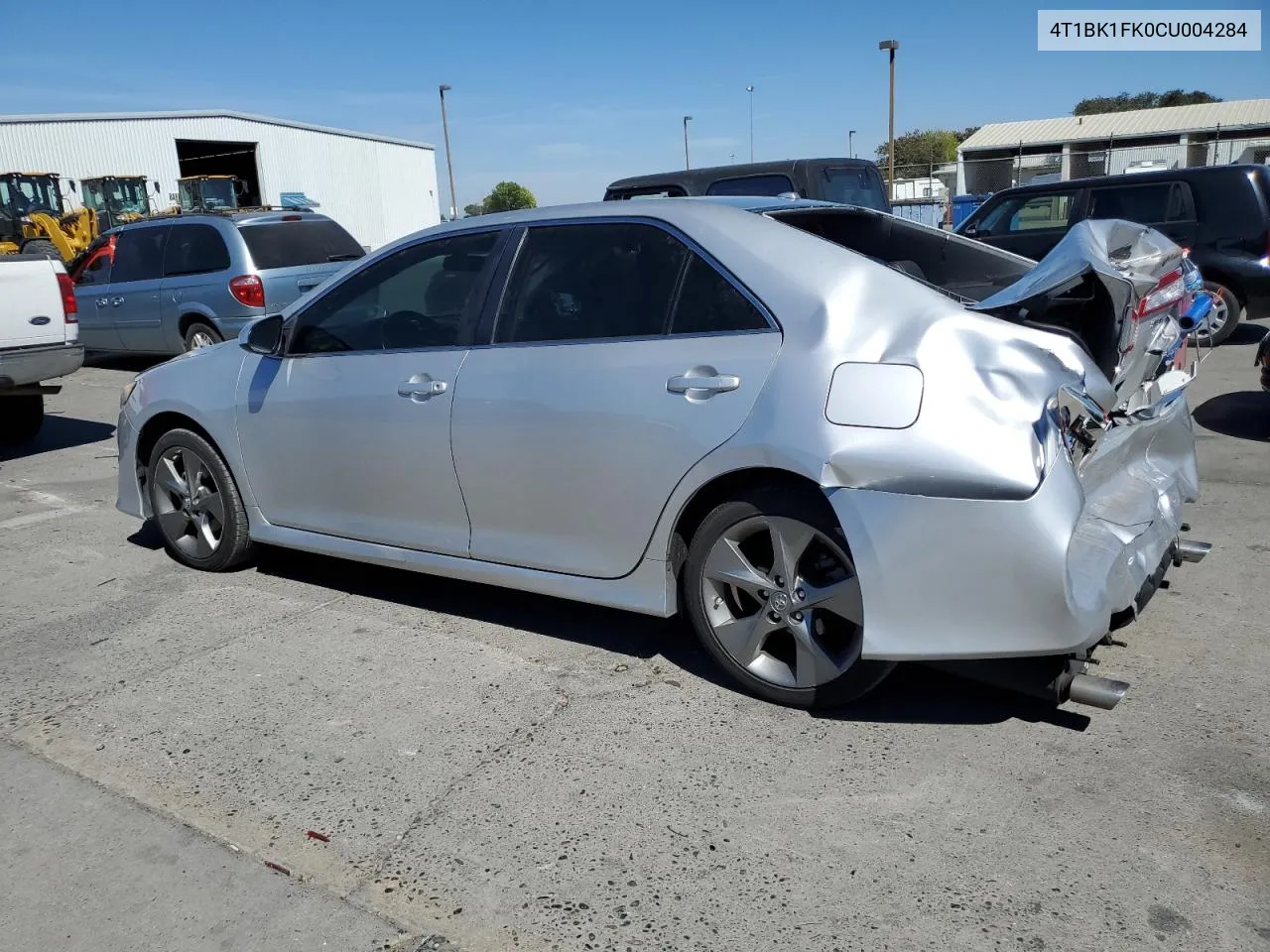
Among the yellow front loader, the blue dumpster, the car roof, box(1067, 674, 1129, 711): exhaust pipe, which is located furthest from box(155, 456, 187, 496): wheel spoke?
the blue dumpster

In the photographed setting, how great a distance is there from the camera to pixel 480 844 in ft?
9.38

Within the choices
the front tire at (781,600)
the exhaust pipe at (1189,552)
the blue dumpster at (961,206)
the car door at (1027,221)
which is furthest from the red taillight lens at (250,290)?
the blue dumpster at (961,206)

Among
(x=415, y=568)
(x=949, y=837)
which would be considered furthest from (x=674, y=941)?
(x=415, y=568)

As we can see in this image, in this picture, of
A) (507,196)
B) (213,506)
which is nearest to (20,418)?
(213,506)

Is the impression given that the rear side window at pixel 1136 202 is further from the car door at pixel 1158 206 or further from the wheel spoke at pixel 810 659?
the wheel spoke at pixel 810 659

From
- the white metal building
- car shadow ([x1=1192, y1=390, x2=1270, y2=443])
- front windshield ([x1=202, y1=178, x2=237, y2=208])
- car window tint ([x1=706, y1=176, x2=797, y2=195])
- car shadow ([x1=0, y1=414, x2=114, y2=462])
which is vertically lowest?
car shadow ([x1=1192, y1=390, x2=1270, y2=443])

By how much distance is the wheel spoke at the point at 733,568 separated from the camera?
136 inches

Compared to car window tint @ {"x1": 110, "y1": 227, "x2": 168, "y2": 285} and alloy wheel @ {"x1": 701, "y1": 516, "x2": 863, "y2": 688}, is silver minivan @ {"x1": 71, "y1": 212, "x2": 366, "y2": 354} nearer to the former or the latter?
car window tint @ {"x1": 110, "y1": 227, "x2": 168, "y2": 285}

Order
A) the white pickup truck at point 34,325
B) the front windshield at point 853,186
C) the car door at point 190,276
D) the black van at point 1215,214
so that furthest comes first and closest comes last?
→ the front windshield at point 853,186 → the car door at point 190,276 → the black van at point 1215,214 → the white pickup truck at point 34,325

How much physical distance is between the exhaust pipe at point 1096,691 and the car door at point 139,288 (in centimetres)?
1103

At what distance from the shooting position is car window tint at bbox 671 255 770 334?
3438mm

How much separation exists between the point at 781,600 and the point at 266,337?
2.67 m

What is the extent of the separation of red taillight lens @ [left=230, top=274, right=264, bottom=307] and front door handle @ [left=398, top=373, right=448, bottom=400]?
7440mm

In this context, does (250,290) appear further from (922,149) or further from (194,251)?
(922,149)
